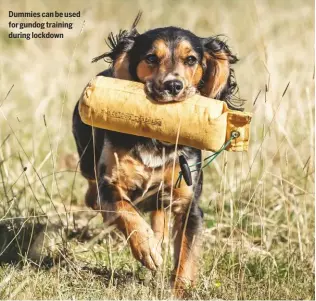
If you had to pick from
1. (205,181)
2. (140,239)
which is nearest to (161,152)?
(140,239)

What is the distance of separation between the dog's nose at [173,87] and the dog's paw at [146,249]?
70 centimetres

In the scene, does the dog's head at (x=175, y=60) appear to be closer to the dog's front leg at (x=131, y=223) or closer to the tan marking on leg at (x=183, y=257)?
the dog's front leg at (x=131, y=223)

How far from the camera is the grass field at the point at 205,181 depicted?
150 inches

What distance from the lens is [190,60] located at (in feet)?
13.3

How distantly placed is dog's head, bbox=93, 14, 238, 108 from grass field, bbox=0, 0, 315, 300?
0.88 feet

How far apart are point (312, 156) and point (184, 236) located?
1.26 meters

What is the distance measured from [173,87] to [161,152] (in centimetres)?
53

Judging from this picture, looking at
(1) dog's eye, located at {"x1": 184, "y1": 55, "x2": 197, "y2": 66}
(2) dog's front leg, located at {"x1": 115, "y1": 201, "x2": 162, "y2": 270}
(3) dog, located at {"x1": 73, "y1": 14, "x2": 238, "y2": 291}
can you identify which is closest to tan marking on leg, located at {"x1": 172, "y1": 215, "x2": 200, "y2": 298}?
(3) dog, located at {"x1": 73, "y1": 14, "x2": 238, "y2": 291}

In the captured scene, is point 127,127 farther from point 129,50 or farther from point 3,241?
point 3,241

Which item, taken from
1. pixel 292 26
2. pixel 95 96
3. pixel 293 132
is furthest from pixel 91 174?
pixel 292 26

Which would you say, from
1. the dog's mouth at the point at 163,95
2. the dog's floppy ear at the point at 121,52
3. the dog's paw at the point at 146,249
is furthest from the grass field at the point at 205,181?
the dog's mouth at the point at 163,95

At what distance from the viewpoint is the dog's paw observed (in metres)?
3.52

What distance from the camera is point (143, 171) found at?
399 cm

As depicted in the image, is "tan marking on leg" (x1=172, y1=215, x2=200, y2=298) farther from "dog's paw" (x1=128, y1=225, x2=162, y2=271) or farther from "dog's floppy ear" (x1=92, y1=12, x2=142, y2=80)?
"dog's floppy ear" (x1=92, y1=12, x2=142, y2=80)
